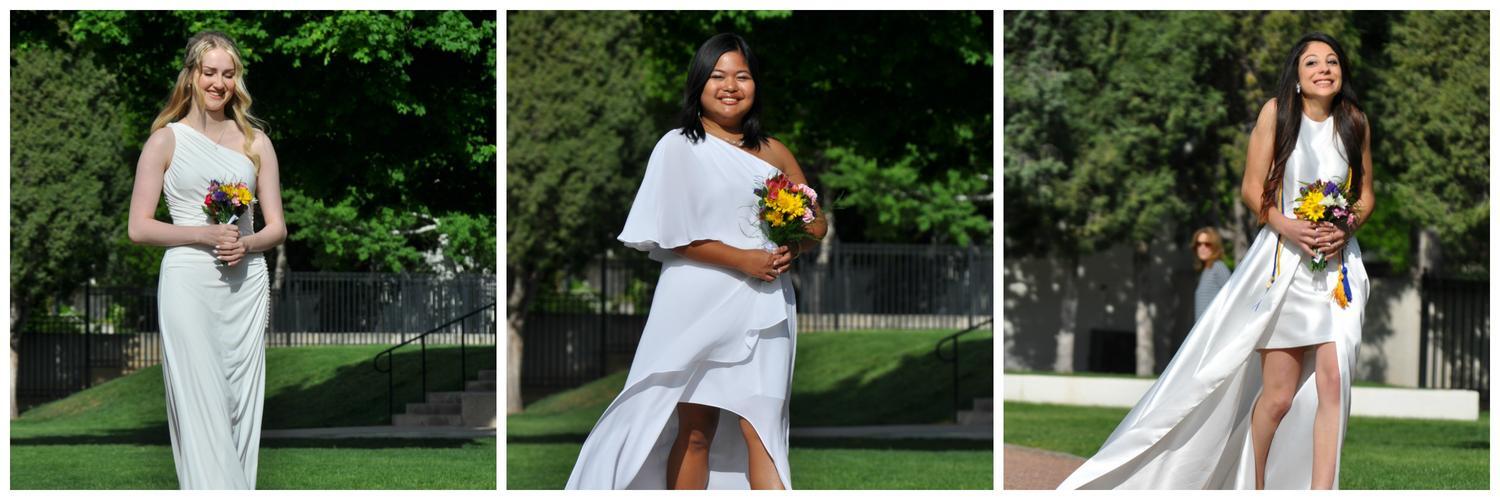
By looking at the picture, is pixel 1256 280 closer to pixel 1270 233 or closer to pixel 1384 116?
pixel 1270 233

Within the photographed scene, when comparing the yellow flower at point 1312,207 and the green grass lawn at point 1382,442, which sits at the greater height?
the yellow flower at point 1312,207

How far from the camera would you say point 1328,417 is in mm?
6809

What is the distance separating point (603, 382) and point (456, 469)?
589cm

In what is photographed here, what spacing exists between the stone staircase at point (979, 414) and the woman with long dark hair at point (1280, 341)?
10.6m

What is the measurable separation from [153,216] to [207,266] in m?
0.29

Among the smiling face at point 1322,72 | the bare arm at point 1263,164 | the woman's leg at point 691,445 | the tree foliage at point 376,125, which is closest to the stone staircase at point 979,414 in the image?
the tree foliage at point 376,125

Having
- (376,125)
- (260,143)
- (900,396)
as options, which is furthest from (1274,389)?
(900,396)

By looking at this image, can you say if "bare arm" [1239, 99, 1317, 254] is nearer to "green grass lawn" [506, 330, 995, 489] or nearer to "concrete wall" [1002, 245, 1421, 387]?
"green grass lawn" [506, 330, 995, 489]

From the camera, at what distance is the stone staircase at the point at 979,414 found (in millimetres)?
17984

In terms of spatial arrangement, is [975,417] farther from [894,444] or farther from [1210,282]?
[1210,282]

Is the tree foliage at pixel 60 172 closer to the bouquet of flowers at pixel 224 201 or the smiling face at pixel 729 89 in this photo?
the bouquet of flowers at pixel 224 201

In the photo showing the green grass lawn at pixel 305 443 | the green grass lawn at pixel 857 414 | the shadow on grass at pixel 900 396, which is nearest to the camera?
the green grass lawn at pixel 305 443

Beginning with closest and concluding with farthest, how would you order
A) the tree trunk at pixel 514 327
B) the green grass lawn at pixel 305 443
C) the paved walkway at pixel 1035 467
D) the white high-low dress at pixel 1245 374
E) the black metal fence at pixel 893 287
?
the white high-low dress at pixel 1245 374 → the green grass lawn at pixel 305 443 → the paved walkway at pixel 1035 467 → the tree trunk at pixel 514 327 → the black metal fence at pixel 893 287

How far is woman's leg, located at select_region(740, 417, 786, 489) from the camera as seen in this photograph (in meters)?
6.65
